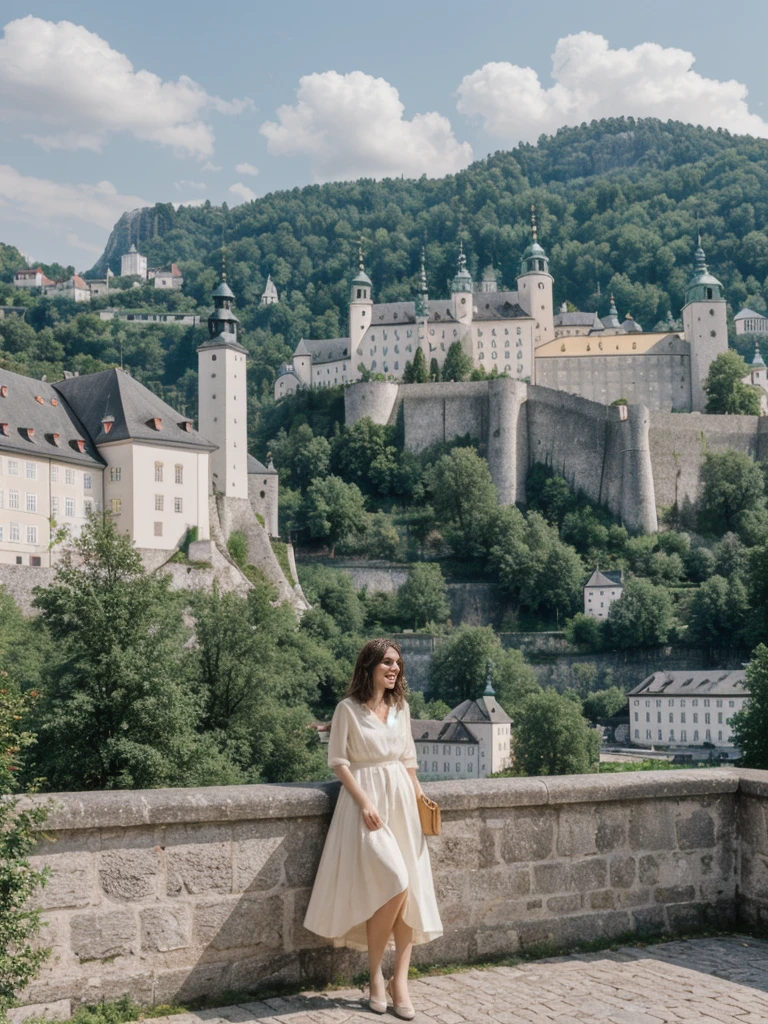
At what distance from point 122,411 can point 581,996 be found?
43049mm

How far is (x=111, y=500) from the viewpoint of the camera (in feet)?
153

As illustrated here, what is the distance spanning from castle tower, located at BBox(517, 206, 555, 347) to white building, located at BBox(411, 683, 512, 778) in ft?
120

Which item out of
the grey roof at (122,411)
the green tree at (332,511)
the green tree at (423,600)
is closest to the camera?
the grey roof at (122,411)

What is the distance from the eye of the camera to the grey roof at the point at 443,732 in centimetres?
5919

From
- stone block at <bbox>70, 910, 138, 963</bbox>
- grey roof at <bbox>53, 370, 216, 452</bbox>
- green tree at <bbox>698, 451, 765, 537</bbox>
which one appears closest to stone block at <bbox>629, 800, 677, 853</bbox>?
stone block at <bbox>70, 910, 138, 963</bbox>

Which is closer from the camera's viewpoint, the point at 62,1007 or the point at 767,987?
the point at 62,1007

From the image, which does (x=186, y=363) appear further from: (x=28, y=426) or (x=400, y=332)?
(x=28, y=426)

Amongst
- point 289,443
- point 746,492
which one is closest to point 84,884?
point 746,492

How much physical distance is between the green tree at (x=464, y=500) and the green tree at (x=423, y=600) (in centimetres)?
455

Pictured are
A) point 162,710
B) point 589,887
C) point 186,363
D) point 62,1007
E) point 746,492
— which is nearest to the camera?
point 62,1007

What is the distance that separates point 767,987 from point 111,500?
42.1 m

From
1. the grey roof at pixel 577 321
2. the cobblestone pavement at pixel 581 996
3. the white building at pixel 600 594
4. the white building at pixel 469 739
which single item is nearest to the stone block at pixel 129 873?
the cobblestone pavement at pixel 581 996

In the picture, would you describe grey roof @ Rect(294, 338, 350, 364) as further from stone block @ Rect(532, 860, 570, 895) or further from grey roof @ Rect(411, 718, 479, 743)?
stone block @ Rect(532, 860, 570, 895)

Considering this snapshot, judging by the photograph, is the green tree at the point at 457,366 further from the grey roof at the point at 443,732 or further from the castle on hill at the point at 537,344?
the grey roof at the point at 443,732
